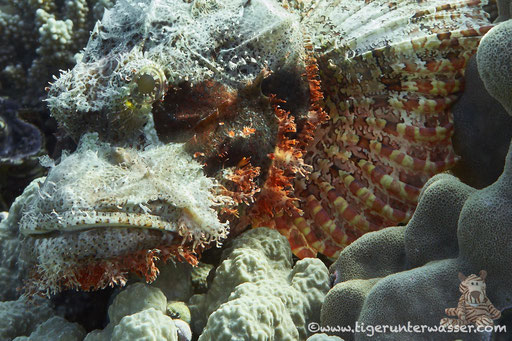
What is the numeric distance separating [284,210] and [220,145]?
0.76 m

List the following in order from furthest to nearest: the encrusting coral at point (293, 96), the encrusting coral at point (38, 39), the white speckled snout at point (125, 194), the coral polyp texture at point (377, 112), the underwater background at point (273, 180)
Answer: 1. the encrusting coral at point (38, 39)
2. the coral polyp texture at point (377, 112)
3. the encrusting coral at point (293, 96)
4. the white speckled snout at point (125, 194)
5. the underwater background at point (273, 180)

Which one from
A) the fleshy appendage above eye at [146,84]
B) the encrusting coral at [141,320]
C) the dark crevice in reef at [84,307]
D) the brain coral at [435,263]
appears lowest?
the dark crevice in reef at [84,307]

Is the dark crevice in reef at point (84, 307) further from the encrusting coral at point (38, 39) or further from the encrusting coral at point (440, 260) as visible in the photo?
the encrusting coral at point (38, 39)

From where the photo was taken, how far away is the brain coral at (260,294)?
189 cm

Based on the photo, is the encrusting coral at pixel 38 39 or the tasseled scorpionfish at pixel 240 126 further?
the encrusting coral at pixel 38 39

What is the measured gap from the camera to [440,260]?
6.21 ft

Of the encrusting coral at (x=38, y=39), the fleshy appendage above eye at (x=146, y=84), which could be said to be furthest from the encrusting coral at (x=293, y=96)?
the encrusting coral at (x=38, y=39)

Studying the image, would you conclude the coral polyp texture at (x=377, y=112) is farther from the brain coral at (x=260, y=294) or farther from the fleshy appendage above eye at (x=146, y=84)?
the fleshy appendage above eye at (x=146, y=84)

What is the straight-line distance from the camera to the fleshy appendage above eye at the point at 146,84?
7.35 feet

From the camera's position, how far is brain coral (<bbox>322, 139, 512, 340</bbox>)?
5.47 ft

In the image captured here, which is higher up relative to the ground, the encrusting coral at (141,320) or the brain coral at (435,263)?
the brain coral at (435,263)

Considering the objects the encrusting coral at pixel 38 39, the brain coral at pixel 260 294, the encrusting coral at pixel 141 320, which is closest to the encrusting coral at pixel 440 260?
the brain coral at pixel 260 294

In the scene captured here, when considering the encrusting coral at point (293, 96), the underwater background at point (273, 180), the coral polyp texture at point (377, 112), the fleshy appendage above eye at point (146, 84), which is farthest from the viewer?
the coral polyp texture at point (377, 112)

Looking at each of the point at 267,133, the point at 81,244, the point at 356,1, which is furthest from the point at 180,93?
the point at 356,1
